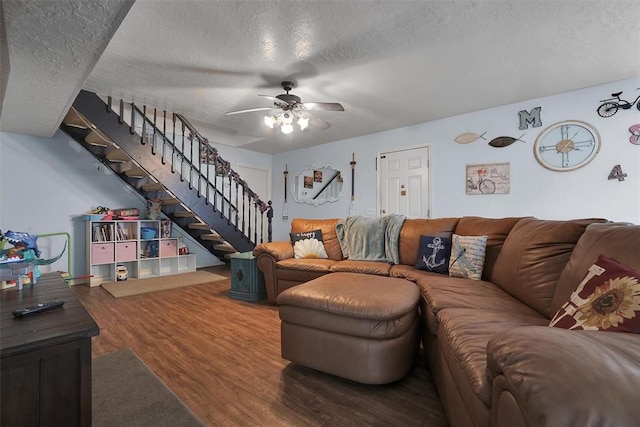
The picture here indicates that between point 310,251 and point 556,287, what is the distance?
7.94ft

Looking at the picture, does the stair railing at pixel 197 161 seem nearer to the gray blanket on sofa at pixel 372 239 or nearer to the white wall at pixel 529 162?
→ the gray blanket on sofa at pixel 372 239

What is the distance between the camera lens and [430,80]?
9.70ft

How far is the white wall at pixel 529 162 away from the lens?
9.83ft

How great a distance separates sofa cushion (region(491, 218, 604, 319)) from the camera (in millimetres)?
1574

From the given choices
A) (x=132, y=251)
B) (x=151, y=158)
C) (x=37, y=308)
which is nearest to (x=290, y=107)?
(x=151, y=158)

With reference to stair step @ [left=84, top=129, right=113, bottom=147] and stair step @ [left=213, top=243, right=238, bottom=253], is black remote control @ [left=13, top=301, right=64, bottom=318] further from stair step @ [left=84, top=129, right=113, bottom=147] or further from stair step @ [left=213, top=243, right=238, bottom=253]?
stair step @ [left=213, top=243, right=238, bottom=253]

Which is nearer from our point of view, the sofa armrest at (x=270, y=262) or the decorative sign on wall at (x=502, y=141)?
the sofa armrest at (x=270, y=262)

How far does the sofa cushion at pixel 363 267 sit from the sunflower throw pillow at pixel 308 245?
400 mm

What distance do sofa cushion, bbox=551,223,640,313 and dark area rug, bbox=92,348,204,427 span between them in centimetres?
192

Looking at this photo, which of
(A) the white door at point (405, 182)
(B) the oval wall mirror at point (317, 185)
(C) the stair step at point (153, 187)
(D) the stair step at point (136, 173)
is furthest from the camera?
(B) the oval wall mirror at point (317, 185)

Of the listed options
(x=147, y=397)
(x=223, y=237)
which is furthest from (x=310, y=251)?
(x=147, y=397)

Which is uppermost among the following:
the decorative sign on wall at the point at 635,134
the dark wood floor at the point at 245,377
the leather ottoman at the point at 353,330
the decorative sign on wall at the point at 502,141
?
the decorative sign on wall at the point at 502,141

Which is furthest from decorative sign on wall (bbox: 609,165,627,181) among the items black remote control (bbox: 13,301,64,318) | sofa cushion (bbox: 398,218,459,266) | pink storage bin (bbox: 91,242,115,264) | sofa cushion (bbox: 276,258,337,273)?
pink storage bin (bbox: 91,242,115,264)

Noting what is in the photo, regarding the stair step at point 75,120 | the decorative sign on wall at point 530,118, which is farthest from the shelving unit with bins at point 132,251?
the decorative sign on wall at point 530,118
